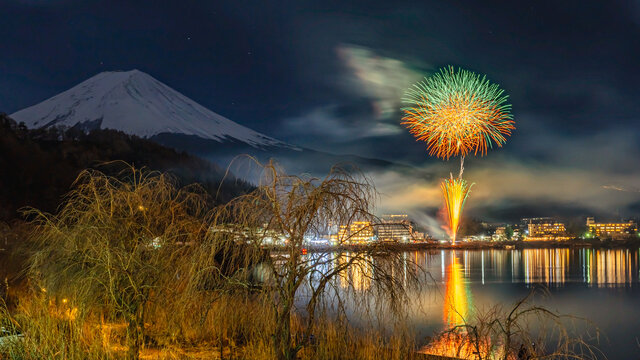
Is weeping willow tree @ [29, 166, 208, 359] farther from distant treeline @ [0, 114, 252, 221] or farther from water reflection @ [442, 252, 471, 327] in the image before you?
distant treeline @ [0, 114, 252, 221]

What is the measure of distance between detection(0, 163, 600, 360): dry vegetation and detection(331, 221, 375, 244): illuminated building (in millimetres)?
112

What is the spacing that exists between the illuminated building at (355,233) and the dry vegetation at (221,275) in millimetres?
112

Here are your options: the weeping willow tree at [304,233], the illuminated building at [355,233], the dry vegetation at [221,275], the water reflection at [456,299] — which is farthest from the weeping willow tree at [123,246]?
the water reflection at [456,299]

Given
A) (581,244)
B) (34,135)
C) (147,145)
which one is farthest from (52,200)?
(581,244)

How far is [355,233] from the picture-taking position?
741 centimetres

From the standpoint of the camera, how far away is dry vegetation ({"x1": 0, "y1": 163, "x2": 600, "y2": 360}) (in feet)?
24.0

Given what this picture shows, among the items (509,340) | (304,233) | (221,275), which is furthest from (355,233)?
(509,340)

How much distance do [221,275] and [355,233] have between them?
1.91m

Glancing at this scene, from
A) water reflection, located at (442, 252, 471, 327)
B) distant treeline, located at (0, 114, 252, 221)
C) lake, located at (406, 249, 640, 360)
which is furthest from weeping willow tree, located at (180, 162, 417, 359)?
distant treeline, located at (0, 114, 252, 221)

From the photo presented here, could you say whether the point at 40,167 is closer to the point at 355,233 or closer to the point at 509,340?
the point at 355,233

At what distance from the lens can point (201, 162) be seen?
76625 mm

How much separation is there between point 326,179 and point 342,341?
3.43 meters

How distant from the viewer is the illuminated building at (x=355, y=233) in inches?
293

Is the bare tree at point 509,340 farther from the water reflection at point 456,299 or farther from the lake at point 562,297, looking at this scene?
the water reflection at point 456,299
